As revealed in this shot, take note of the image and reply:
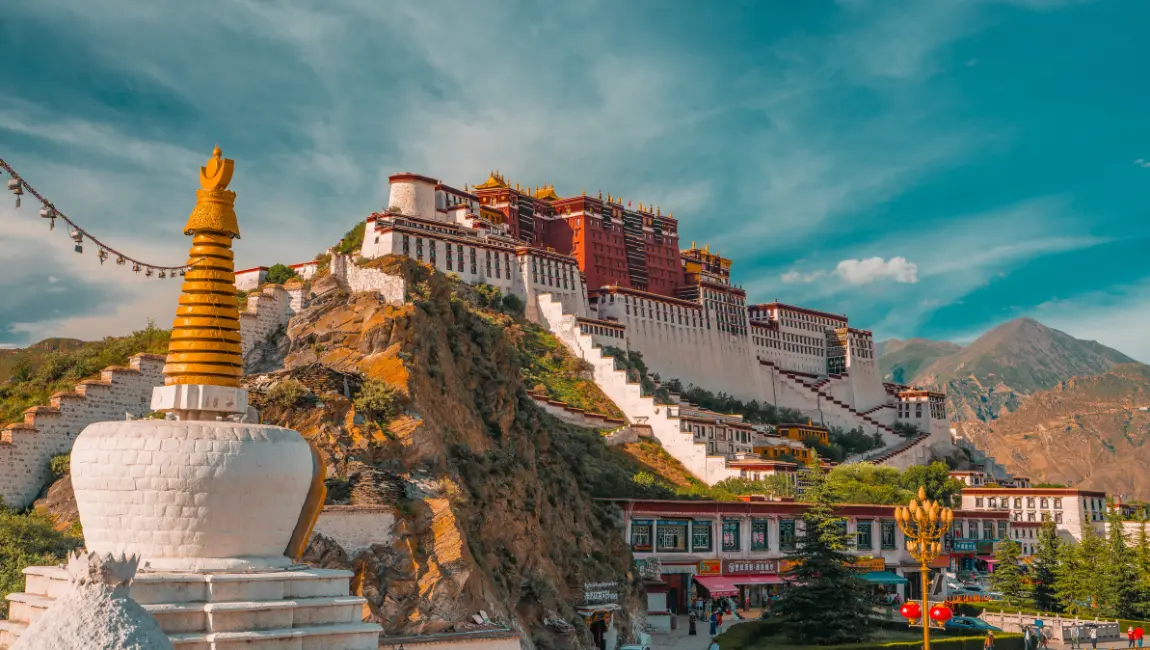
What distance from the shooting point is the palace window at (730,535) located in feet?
164

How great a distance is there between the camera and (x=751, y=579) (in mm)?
50156

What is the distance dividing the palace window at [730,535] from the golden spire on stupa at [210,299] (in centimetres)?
3529

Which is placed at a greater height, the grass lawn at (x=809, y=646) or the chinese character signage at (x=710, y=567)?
the chinese character signage at (x=710, y=567)

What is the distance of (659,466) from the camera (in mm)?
66938

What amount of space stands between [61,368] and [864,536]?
120 ft

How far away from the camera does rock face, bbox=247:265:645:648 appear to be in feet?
90.2

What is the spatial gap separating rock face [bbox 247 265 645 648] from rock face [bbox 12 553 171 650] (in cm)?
1483

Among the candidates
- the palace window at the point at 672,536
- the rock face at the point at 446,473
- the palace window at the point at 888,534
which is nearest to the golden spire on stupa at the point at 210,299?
the rock face at the point at 446,473

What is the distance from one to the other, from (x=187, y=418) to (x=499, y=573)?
51.1ft

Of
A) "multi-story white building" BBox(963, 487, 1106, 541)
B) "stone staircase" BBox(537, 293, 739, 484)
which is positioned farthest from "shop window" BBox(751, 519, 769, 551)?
"multi-story white building" BBox(963, 487, 1106, 541)

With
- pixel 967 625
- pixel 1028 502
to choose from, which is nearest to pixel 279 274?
pixel 967 625

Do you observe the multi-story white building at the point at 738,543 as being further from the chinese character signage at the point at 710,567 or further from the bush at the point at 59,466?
the bush at the point at 59,466

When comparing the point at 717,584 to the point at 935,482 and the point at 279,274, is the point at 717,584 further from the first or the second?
Answer: the point at 935,482

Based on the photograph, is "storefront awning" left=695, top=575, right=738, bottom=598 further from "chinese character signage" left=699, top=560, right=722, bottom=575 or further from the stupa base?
the stupa base
